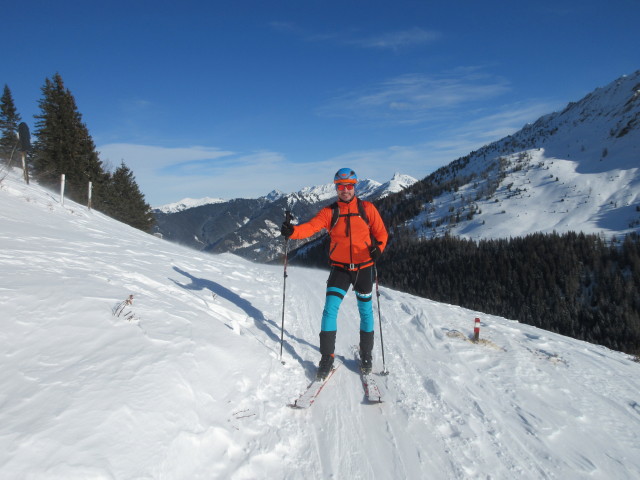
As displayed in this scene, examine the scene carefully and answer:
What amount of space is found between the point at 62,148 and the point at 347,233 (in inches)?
1568

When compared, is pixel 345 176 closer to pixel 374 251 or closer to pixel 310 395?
pixel 374 251

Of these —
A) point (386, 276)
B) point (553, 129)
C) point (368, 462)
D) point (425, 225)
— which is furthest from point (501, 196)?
point (368, 462)

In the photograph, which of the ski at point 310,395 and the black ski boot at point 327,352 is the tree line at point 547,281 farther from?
the ski at point 310,395

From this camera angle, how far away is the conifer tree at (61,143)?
107ft

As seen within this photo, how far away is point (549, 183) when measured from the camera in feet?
211

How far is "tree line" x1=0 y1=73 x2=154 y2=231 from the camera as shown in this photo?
32.7 metres

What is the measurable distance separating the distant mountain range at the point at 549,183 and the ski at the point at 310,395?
31.7m

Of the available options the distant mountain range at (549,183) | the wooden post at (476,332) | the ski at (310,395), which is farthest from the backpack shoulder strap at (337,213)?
the distant mountain range at (549,183)

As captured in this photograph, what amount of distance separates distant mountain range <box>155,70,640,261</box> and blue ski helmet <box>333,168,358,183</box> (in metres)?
31.0

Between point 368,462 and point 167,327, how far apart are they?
3079 millimetres

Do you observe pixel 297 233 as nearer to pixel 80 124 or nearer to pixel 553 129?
pixel 80 124

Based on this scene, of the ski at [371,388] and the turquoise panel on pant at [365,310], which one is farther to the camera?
the turquoise panel on pant at [365,310]

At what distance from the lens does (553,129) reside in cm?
9031

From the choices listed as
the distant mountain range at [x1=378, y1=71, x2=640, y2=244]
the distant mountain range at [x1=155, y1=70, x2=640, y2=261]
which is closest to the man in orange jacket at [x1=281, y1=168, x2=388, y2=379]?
the distant mountain range at [x1=155, y1=70, x2=640, y2=261]
